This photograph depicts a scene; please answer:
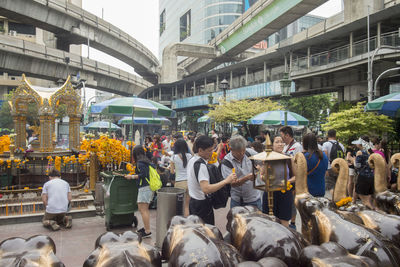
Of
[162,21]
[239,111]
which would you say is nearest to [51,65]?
Result: [239,111]

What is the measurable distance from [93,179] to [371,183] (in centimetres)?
720

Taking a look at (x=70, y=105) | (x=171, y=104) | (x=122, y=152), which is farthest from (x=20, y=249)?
(x=171, y=104)

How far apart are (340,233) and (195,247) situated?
4.32 feet

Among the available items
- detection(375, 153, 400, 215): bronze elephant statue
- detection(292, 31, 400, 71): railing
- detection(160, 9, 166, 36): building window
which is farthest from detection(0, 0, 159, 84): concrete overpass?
detection(160, 9, 166, 36): building window

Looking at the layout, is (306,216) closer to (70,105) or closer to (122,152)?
(122,152)

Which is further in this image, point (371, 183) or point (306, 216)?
point (371, 183)

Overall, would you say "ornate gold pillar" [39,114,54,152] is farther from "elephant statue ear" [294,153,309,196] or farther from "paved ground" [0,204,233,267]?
"elephant statue ear" [294,153,309,196]

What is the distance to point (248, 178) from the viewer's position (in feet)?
12.7

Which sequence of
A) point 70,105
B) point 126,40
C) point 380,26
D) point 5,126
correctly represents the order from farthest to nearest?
point 5,126 → point 126,40 → point 380,26 → point 70,105

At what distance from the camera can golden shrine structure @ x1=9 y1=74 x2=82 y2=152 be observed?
10453mm

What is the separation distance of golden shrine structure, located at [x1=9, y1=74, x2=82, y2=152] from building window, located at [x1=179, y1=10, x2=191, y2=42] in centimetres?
7548

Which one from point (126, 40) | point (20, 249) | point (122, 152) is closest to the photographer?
point (20, 249)

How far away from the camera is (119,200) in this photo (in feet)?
20.6

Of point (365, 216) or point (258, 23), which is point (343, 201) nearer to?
point (365, 216)
